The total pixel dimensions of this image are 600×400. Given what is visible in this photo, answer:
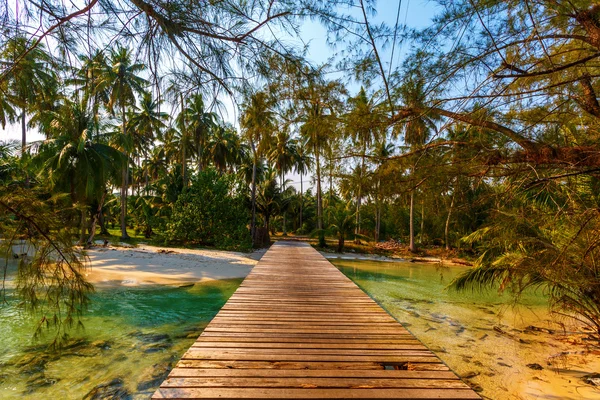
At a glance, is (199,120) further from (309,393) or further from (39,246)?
(309,393)

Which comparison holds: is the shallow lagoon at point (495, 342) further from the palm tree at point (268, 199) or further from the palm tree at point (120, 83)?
the palm tree at point (268, 199)

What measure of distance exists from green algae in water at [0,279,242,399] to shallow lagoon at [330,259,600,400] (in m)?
4.61

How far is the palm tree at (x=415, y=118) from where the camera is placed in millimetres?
3430

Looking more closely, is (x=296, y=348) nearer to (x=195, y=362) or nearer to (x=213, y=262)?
(x=195, y=362)

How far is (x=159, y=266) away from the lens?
13.1 metres

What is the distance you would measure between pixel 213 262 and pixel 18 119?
40.4ft

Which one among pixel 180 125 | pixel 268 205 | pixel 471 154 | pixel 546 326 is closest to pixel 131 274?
pixel 180 125

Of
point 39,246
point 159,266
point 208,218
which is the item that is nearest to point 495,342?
point 39,246

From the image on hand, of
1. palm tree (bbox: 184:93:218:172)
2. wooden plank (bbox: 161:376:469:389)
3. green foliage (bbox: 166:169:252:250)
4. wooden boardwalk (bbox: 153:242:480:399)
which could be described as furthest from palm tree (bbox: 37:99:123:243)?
wooden plank (bbox: 161:376:469:389)

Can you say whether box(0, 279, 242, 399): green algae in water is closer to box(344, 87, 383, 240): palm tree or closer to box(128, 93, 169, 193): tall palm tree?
box(128, 93, 169, 193): tall palm tree

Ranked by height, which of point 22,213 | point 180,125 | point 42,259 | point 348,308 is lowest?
point 348,308

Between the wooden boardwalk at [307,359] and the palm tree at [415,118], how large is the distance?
1.96 meters

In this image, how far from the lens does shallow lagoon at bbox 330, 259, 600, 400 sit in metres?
4.40

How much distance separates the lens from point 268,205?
28562mm
